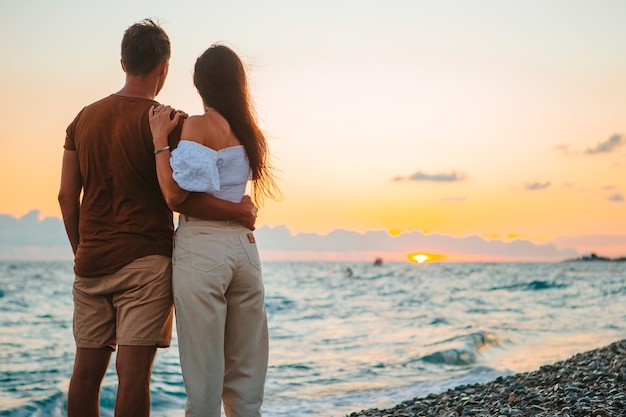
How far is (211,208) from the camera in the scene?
3.38m

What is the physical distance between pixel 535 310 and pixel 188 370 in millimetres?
19682

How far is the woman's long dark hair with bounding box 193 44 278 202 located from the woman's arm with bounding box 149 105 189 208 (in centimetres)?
23

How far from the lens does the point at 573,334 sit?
14711 mm

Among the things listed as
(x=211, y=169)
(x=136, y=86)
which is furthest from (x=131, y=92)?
(x=211, y=169)

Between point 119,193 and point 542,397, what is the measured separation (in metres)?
3.93

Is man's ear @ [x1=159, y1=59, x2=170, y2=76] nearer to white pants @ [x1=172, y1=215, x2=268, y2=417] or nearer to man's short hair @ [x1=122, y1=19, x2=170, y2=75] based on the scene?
man's short hair @ [x1=122, y1=19, x2=170, y2=75]

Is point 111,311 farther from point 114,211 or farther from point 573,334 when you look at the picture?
point 573,334

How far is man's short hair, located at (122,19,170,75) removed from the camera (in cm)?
348

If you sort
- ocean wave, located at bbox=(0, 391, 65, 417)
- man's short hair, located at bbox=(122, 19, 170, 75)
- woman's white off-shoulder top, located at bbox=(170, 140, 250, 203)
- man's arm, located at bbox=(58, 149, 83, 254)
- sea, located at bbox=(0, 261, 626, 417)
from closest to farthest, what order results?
1. woman's white off-shoulder top, located at bbox=(170, 140, 250, 203)
2. man's short hair, located at bbox=(122, 19, 170, 75)
3. man's arm, located at bbox=(58, 149, 83, 254)
4. ocean wave, located at bbox=(0, 391, 65, 417)
5. sea, located at bbox=(0, 261, 626, 417)

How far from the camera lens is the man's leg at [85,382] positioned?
11.6ft

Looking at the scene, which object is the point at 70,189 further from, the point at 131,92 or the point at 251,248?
the point at 251,248

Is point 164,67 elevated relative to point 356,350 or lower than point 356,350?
elevated

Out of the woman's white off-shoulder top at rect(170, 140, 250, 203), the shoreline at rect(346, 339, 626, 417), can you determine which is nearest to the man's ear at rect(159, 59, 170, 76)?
the woman's white off-shoulder top at rect(170, 140, 250, 203)

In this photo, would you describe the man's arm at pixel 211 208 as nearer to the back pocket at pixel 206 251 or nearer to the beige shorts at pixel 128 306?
the back pocket at pixel 206 251
